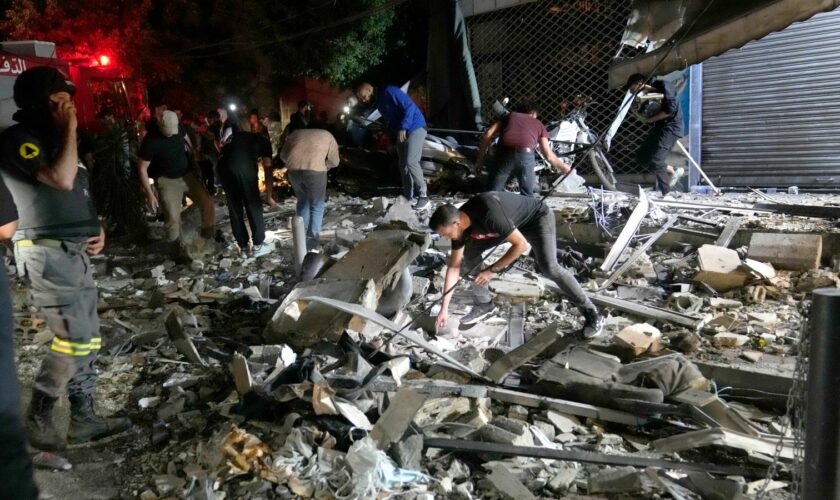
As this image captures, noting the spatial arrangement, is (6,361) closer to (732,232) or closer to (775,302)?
(775,302)

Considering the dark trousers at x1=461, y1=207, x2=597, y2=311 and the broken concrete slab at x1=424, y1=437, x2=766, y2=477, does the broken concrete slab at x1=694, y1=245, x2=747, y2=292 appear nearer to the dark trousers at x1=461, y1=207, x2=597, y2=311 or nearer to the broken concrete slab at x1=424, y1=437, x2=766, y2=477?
the dark trousers at x1=461, y1=207, x2=597, y2=311

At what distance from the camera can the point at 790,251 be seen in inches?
223

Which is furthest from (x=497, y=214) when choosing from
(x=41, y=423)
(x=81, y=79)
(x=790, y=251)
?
(x=81, y=79)

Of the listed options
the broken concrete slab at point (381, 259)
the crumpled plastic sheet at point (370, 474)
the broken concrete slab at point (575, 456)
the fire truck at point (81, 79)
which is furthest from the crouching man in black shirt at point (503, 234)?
the fire truck at point (81, 79)

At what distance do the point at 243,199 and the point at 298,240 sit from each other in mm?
1415

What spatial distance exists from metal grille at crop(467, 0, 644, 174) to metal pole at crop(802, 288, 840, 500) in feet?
30.6

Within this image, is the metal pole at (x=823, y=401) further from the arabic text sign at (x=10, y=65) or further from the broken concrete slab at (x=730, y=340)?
the arabic text sign at (x=10, y=65)

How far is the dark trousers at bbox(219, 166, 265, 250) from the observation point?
265 inches

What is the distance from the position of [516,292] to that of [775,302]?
91.0 inches

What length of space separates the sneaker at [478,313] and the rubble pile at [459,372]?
0.11m

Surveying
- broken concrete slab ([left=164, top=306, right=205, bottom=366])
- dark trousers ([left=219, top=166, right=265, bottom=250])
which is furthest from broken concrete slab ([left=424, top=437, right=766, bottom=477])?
dark trousers ([left=219, top=166, right=265, bottom=250])

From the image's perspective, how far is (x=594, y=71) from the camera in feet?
35.9

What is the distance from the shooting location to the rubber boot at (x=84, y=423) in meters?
3.30

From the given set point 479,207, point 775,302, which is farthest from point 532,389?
point 775,302
